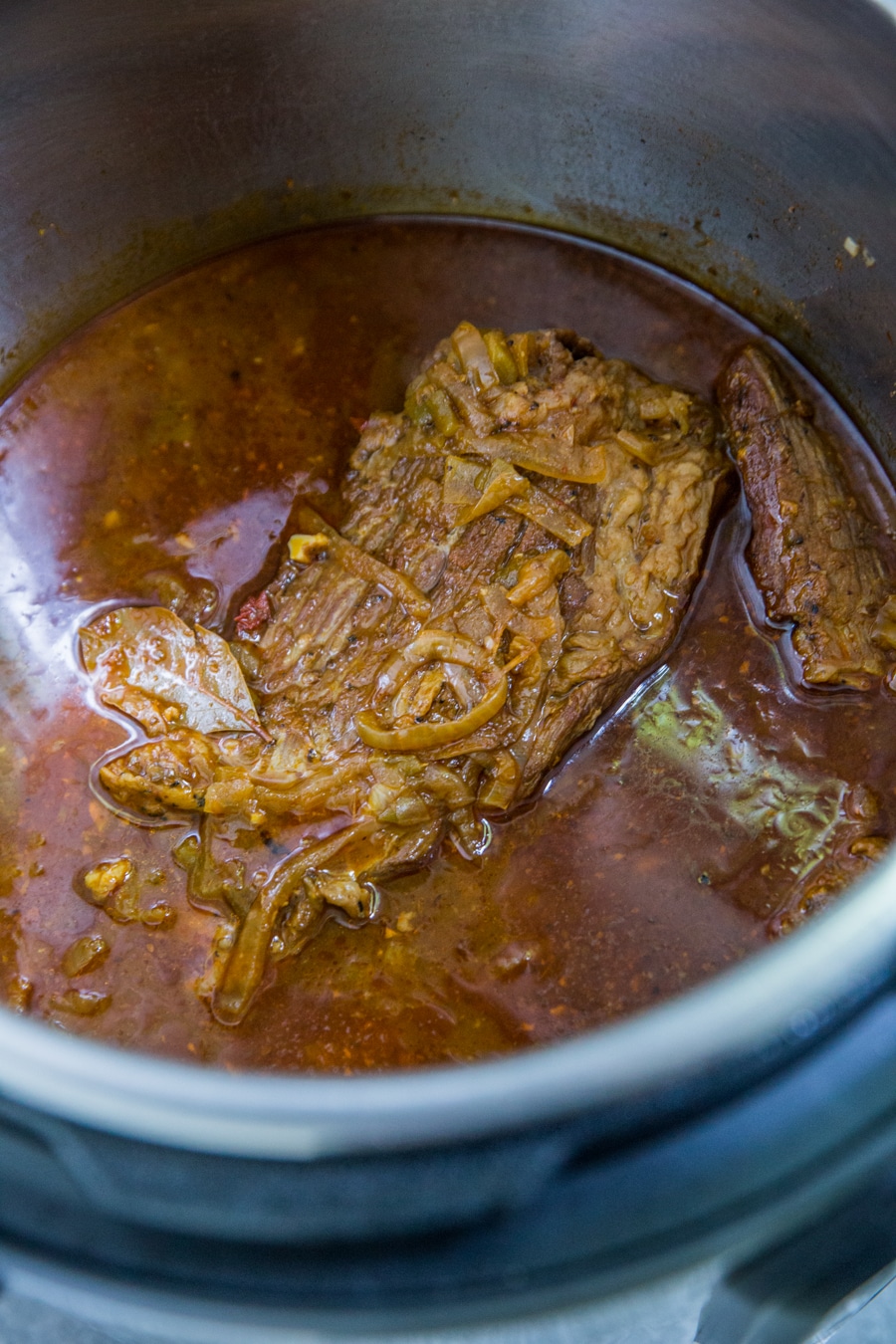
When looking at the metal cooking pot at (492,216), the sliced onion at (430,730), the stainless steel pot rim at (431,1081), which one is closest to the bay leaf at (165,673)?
the sliced onion at (430,730)

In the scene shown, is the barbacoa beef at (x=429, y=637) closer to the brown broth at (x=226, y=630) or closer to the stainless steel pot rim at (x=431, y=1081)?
the brown broth at (x=226, y=630)

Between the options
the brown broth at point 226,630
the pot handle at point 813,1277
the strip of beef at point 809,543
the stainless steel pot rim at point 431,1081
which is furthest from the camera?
the strip of beef at point 809,543

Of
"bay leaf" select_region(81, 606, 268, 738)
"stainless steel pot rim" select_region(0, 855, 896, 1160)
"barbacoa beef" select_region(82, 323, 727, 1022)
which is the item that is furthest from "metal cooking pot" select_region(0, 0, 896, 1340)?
A: "bay leaf" select_region(81, 606, 268, 738)

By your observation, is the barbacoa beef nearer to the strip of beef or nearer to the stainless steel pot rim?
the strip of beef

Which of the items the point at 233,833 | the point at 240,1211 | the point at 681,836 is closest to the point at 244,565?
the point at 233,833

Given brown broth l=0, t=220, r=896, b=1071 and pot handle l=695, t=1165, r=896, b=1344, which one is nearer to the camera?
pot handle l=695, t=1165, r=896, b=1344

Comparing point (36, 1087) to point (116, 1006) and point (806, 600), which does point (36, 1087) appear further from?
point (806, 600)
